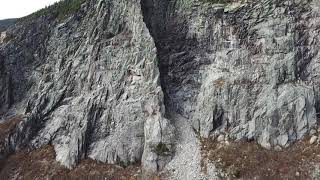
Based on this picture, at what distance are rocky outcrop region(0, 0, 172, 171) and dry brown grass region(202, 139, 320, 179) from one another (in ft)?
15.8

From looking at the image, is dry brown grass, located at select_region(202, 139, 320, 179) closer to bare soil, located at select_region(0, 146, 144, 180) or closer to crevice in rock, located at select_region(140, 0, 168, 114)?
bare soil, located at select_region(0, 146, 144, 180)

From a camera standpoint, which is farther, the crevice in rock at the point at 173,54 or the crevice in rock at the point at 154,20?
the crevice in rock at the point at 154,20

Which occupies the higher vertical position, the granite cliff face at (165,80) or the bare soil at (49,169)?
the granite cliff face at (165,80)

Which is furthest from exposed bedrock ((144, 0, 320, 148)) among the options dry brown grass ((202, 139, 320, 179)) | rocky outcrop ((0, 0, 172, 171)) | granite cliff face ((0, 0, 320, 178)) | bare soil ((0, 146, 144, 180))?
bare soil ((0, 146, 144, 180))

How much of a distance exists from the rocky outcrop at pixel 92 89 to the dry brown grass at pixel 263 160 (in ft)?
15.8

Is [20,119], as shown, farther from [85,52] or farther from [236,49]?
[236,49]

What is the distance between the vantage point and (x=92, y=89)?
40.4m

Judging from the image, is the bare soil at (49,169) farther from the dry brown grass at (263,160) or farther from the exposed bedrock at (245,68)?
the exposed bedrock at (245,68)

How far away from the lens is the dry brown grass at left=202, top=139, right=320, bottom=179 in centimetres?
3061

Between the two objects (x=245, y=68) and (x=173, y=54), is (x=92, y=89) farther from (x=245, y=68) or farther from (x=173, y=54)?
(x=245, y=68)

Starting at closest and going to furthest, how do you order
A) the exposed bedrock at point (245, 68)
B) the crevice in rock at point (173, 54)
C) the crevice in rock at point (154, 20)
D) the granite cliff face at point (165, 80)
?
the exposed bedrock at point (245, 68)
the granite cliff face at point (165, 80)
the crevice in rock at point (173, 54)
the crevice in rock at point (154, 20)

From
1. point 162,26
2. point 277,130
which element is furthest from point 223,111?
point 162,26

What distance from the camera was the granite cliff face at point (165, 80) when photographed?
116ft

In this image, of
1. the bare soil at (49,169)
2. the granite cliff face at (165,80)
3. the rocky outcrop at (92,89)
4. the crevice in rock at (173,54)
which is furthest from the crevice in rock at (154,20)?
the bare soil at (49,169)
